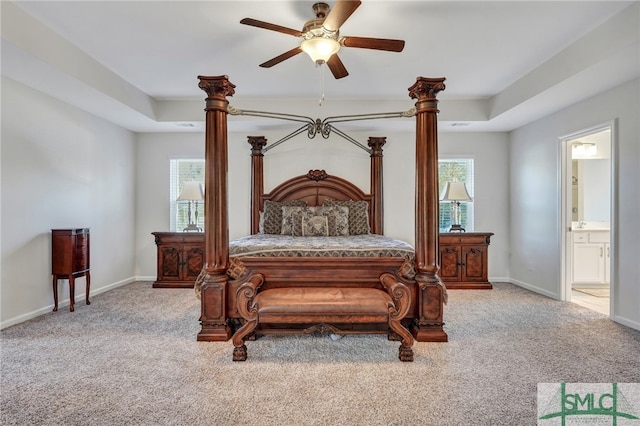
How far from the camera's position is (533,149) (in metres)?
4.95

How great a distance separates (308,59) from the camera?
3.61 m

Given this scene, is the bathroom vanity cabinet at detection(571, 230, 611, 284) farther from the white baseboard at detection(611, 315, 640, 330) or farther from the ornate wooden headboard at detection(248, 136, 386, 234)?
the ornate wooden headboard at detection(248, 136, 386, 234)

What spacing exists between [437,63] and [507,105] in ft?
4.73

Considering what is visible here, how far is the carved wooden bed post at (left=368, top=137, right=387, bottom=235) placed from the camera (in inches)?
207

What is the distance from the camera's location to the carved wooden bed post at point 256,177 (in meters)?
5.20

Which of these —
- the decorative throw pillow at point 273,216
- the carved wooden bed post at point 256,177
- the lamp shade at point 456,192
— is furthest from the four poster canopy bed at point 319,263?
the lamp shade at point 456,192

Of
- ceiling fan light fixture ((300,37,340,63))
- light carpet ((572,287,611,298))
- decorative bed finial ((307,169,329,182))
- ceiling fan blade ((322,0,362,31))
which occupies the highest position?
ceiling fan blade ((322,0,362,31))

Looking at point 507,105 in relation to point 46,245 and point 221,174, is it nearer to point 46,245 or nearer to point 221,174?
point 221,174

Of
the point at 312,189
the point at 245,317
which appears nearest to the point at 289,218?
the point at 312,189

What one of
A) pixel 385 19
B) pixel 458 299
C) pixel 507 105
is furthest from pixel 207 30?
pixel 458 299

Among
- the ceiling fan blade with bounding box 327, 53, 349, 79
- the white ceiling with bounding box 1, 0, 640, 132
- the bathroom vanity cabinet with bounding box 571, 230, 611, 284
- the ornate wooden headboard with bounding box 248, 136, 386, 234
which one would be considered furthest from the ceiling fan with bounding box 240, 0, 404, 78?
the bathroom vanity cabinet with bounding box 571, 230, 611, 284

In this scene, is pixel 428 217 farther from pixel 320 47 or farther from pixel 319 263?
pixel 320 47

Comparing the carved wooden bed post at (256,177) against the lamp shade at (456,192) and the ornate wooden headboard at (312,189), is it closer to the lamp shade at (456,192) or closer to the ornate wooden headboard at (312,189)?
the ornate wooden headboard at (312,189)

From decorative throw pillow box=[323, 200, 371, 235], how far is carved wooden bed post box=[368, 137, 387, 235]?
28 cm
